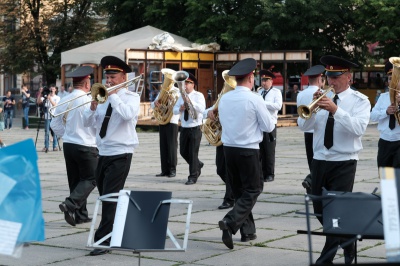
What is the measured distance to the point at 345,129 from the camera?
791 centimetres

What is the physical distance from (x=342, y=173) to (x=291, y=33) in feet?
96.7

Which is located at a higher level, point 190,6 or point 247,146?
point 190,6

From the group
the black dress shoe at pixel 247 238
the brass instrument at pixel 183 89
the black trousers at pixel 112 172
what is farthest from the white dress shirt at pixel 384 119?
the brass instrument at pixel 183 89

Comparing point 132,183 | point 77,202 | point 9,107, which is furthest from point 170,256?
point 9,107

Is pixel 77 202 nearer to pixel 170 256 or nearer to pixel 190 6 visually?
pixel 170 256

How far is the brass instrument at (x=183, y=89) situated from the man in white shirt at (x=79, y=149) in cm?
400

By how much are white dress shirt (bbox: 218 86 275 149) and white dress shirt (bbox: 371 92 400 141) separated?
195 centimetres

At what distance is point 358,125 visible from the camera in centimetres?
788

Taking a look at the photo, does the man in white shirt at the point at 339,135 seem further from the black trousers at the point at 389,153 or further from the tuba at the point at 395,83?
the black trousers at the point at 389,153

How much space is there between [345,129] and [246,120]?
5.73 ft

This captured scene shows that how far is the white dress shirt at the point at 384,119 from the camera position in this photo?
10.8 metres

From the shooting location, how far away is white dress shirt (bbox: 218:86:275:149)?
9.42 m

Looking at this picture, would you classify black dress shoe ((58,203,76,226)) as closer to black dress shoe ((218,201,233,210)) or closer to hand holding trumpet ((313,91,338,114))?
black dress shoe ((218,201,233,210))

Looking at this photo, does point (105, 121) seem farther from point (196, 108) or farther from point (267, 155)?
point (267, 155)
